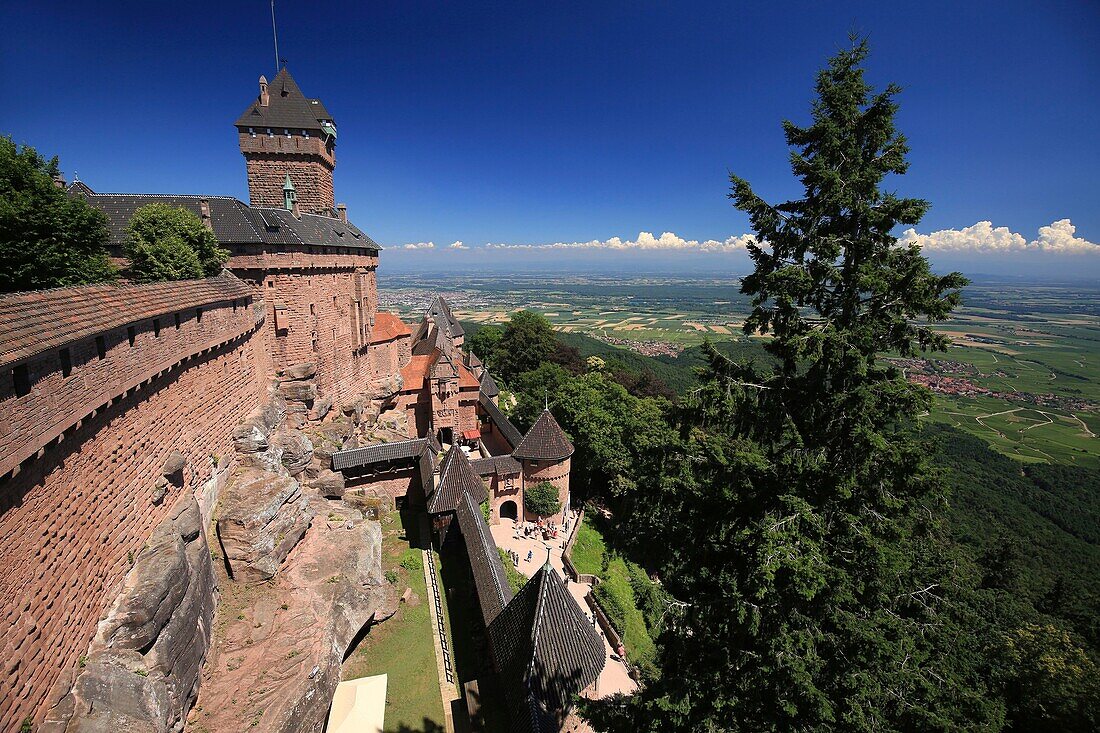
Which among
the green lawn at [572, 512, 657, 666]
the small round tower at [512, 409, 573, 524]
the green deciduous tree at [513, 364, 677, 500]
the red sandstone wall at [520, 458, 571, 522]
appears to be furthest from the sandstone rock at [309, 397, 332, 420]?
the green lawn at [572, 512, 657, 666]

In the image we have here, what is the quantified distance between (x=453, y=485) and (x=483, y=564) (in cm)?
460

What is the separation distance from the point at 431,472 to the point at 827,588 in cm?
1814

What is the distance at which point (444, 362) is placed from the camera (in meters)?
25.5

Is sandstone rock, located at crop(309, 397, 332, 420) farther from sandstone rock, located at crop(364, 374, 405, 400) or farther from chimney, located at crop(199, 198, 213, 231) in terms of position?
chimney, located at crop(199, 198, 213, 231)

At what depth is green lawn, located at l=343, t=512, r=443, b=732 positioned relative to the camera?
12945 mm

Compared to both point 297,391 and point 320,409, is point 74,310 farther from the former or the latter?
point 320,409

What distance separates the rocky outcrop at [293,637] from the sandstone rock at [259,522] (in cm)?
58

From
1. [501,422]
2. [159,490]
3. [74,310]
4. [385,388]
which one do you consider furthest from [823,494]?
[385,388]

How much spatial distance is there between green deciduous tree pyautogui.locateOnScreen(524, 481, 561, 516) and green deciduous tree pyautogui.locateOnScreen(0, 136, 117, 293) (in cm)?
1881

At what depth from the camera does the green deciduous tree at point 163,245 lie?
14547 millimetres

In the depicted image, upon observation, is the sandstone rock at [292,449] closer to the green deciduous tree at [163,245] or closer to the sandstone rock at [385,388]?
the green deciduous tree at [163,245]

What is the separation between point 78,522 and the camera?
7914 millimetres

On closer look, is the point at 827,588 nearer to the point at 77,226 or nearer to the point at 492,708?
the point at 492,708

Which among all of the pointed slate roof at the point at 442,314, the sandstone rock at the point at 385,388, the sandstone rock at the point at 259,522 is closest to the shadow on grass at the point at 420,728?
the sandstone rock at the point at 259,522
